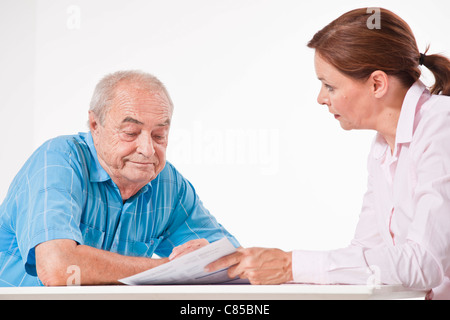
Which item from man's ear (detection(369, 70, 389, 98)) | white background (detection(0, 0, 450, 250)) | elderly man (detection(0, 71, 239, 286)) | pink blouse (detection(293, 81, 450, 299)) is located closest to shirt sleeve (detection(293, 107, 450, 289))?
pink blouse (detection(293, 81, 450, 299))

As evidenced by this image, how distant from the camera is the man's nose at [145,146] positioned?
151cm

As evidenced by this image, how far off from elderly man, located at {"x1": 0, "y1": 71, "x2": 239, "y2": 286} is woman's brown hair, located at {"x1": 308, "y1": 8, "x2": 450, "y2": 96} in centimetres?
55

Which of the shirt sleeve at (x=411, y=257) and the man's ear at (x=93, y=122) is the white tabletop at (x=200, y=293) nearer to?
the shirt sleeve at (x=411, y=257)

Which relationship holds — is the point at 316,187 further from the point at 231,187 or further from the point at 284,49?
the point at 284,49

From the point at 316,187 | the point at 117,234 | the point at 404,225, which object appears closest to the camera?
the point at 404,225

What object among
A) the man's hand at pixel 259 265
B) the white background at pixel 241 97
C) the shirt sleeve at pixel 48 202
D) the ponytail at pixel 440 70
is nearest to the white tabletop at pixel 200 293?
the man's hand at pixel 259 265

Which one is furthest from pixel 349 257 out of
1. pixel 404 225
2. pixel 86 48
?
pixel 86 48

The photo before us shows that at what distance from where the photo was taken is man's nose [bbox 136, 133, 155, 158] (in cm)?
151

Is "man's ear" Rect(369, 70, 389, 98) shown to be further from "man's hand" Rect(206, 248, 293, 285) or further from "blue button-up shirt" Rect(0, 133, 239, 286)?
"blue button-up shirt" Rect(0, 133, 239, 286)

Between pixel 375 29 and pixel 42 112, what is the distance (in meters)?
2.14

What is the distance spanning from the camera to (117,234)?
1551 mm

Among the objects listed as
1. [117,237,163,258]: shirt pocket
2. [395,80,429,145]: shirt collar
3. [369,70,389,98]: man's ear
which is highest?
[369,70,389,98]: man's ear

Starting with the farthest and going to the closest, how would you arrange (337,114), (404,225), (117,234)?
(117,234) < (337,114) < (404,225)

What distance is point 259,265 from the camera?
101 cm
